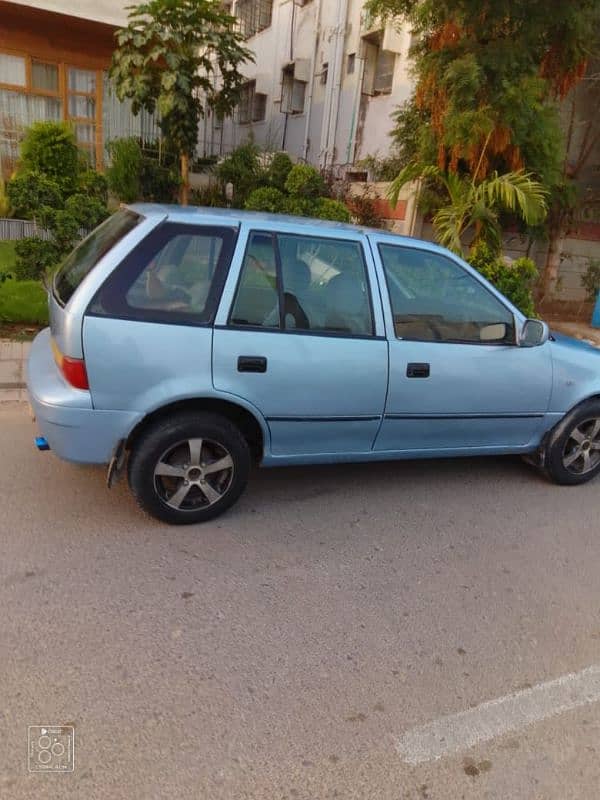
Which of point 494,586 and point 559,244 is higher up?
point 559,244

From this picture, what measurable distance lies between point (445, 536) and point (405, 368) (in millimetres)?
1031

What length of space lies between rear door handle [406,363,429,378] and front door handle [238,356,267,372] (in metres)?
0.91


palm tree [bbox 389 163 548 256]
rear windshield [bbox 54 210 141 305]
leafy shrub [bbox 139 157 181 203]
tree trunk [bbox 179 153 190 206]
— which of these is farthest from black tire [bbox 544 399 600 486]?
leafy shrub [bbox 139 157 181 203]

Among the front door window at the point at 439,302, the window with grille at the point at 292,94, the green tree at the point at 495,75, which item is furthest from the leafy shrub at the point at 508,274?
the window with grille at the point at 292,94

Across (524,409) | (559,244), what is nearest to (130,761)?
(524,409)

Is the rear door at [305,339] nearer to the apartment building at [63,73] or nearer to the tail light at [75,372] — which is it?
the tail light at [75,372]

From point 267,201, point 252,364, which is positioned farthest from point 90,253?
point 267,201

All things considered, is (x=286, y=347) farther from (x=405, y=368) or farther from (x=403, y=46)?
(x=403, y=46)

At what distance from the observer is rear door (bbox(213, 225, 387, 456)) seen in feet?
11.2

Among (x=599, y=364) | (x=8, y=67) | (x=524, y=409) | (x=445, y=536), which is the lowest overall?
(x=445, y=536)

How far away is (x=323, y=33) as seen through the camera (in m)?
14.4

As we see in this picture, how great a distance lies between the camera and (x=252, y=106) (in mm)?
18688

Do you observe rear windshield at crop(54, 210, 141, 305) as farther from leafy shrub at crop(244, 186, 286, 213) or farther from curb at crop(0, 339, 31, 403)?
leafy shrub at crop(244, 186, 286, 213)

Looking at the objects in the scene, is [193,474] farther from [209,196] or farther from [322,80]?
[322,80]
